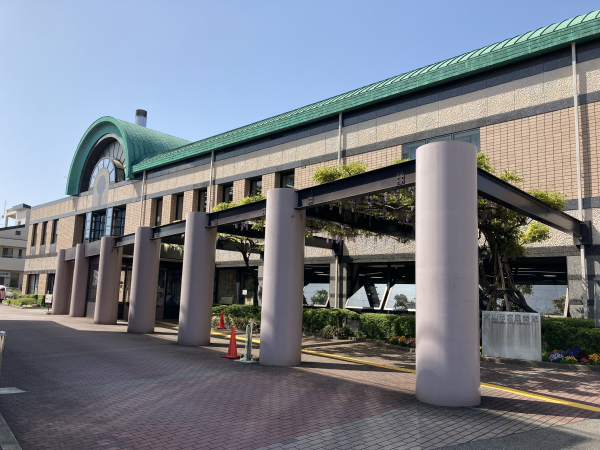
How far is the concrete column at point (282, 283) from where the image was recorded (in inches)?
445

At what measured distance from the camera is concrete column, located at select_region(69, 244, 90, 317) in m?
26.1

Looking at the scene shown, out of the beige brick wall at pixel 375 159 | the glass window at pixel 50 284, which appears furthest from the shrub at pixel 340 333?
the glass window at pixel 50 284

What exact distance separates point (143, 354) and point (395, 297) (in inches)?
423

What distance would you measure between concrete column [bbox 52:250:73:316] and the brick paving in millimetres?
17461

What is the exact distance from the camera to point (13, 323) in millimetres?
21344

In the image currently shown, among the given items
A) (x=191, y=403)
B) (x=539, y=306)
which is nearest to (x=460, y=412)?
(x=191, y=403)

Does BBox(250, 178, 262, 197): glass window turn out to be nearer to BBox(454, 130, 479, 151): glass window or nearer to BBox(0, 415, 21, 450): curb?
BBox(454, 130, 479, 151): glass window

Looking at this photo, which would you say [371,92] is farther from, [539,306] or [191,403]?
[191,403]

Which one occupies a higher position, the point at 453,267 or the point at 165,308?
the point at 453,267

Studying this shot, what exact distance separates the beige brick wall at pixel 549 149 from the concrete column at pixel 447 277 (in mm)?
8534

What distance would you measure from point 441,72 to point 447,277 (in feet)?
40.6

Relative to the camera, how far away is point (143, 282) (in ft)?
58.5

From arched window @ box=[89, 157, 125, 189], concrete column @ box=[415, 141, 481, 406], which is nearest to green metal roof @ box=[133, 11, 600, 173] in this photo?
concrete column @ box=[415, 141, 481, 406]

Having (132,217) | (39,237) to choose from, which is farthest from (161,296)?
(39,237)
